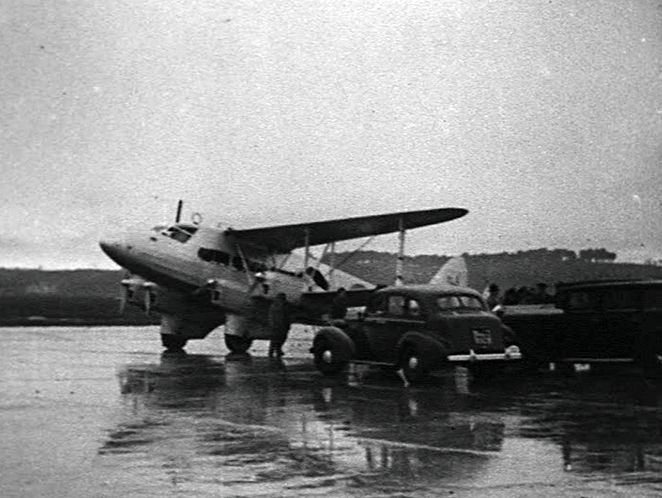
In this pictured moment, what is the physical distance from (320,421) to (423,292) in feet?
19.5

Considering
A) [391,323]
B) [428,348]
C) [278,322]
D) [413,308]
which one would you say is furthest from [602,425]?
[278,322]

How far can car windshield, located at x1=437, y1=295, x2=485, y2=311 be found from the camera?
1627 cm

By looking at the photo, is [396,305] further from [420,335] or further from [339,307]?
[339,307]

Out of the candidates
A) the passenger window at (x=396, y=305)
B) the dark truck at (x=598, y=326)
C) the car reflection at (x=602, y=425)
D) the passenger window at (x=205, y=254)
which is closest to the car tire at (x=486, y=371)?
the dark truck at (x=598, y=326)

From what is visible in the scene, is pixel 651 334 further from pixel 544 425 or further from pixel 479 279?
pixel 479 279

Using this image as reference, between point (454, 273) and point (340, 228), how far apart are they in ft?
22.4

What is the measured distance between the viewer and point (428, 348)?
1520 centimetres

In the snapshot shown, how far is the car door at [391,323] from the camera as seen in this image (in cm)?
1623

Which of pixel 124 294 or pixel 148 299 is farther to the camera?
Answer: pixel 124 294

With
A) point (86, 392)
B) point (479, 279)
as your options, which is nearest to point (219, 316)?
point (479, 279)

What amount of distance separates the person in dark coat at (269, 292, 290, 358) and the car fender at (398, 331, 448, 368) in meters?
7.88

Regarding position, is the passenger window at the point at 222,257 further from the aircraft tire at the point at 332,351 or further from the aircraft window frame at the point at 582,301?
the aircraft window frame at the point at 582,301

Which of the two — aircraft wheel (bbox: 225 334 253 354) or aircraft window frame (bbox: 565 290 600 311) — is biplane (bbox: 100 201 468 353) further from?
aircraft window frame (bbox: 565 290 600 311)

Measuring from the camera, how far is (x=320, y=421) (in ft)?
35.7
